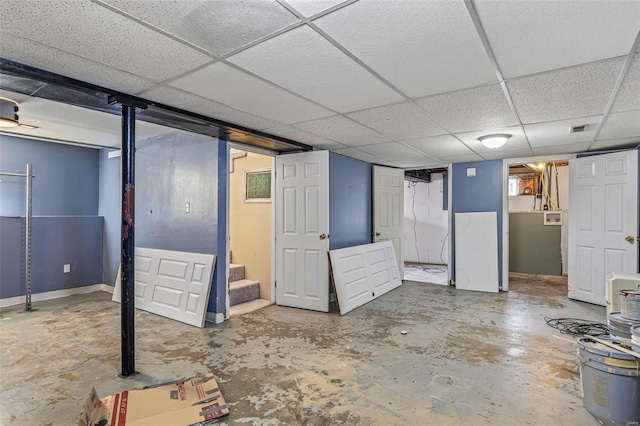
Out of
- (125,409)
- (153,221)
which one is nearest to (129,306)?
(125,409)

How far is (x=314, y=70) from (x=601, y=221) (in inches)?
189

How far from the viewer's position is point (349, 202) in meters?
5.38

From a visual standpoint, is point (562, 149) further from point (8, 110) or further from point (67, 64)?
point (8, 110)

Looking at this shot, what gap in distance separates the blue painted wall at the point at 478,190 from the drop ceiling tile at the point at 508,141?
0.91 meters

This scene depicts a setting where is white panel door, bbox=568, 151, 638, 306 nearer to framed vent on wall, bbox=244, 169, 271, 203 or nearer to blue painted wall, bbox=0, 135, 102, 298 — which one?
framed vent on wall, bbox=244, 169, 271, 203

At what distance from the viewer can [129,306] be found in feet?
8.86

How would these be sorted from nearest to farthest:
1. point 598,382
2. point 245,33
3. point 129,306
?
point 245,33 → point 598,382 → point 129,306

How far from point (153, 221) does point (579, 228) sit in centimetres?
621

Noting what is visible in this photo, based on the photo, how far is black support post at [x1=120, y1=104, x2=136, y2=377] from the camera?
2.66m

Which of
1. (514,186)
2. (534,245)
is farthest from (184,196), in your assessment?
(514,186)

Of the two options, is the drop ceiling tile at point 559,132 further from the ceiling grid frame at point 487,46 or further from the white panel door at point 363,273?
the white panel door at point 363,273

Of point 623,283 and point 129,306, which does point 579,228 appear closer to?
point 623,283

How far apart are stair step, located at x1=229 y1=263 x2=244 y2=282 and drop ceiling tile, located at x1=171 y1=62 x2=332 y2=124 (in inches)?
109

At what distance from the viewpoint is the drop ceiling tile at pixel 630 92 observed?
214 cm
